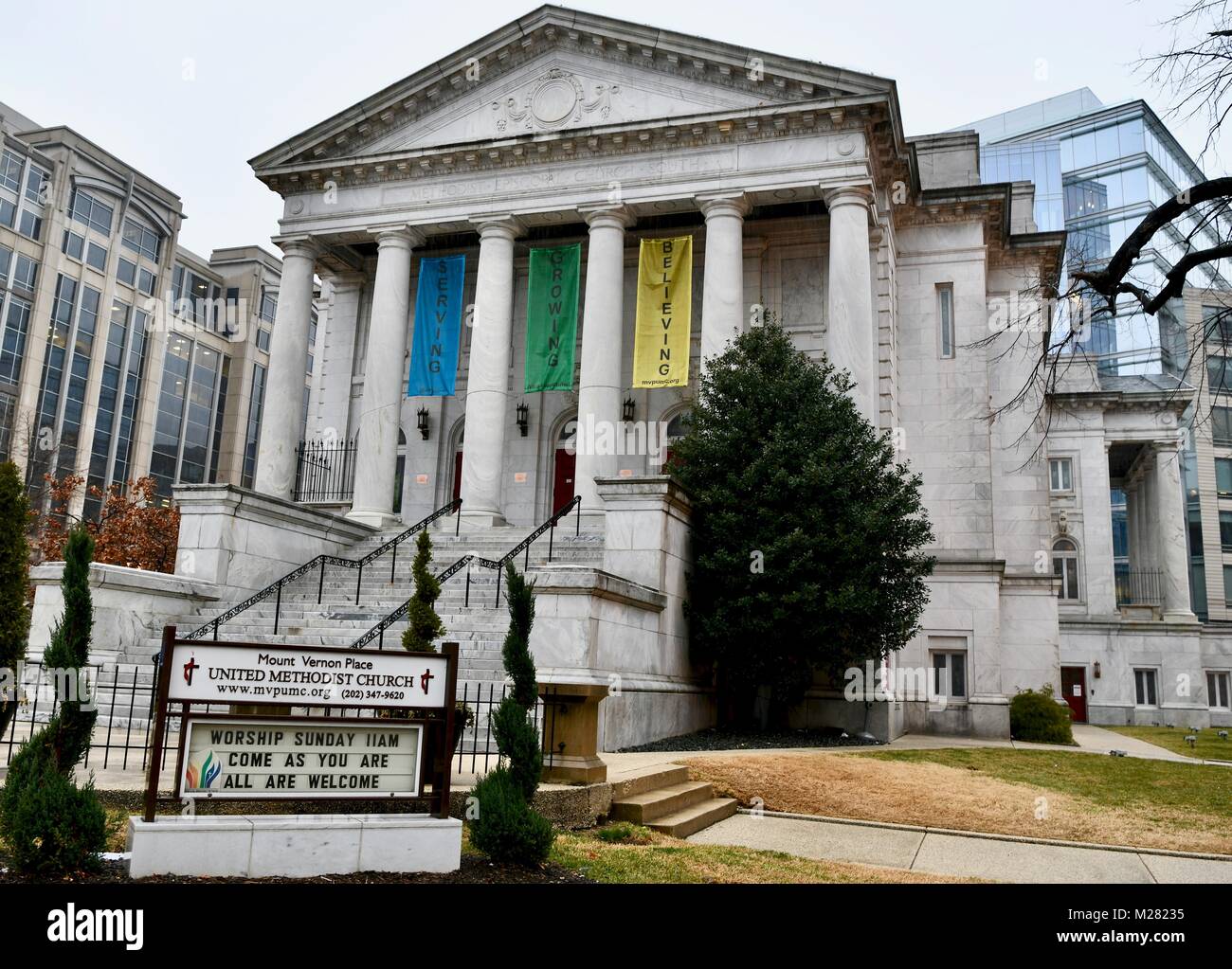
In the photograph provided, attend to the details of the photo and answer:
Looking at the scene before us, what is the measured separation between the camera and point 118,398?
2623 inches

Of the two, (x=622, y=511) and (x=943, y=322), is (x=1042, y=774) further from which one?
(x=943, y=322)

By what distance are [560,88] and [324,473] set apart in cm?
1281

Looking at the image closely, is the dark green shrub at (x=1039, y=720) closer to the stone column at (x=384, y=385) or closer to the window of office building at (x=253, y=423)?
the stone column at (x=384, y=385)

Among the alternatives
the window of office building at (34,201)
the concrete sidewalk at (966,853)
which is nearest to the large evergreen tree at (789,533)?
the concrete sidewalk at (966,853)

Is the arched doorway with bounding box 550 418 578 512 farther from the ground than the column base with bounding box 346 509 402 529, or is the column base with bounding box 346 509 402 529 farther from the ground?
the arched doorway with bounding box 550 418 578 512

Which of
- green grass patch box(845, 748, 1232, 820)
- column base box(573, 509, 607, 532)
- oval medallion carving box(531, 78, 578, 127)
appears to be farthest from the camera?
oval medallion carving box(531, 78, 578, 127)

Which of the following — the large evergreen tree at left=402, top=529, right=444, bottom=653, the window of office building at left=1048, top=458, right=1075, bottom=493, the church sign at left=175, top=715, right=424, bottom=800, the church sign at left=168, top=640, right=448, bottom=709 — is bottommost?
the church sign at left=175, top=715, right=424, bottom=800

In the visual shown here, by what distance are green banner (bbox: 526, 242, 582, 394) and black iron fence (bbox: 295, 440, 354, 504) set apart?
22.9ft

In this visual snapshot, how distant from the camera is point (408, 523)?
28828 mm

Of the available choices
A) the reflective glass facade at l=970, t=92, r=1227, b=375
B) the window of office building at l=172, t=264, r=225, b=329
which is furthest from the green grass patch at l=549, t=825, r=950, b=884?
the window of office building at l=172, t=264, r=225, b=329

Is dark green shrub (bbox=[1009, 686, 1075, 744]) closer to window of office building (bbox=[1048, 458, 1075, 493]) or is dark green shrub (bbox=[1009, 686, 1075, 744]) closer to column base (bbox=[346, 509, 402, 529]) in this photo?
column base (bbox=[346, 509, 402, 529])

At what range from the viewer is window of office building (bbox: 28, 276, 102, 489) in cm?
6162

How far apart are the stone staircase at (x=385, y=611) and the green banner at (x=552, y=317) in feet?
14.1
